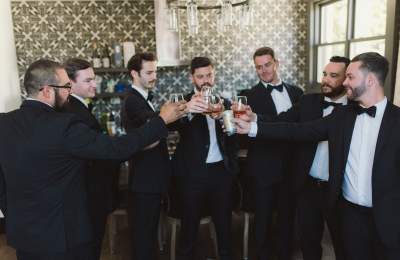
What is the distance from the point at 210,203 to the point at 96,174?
912 millimetres

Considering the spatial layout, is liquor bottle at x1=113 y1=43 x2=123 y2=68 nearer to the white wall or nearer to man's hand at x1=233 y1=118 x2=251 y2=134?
the white wall

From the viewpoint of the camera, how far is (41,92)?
6.49 feet

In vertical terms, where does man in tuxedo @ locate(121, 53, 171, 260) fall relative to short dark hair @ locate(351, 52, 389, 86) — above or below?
below

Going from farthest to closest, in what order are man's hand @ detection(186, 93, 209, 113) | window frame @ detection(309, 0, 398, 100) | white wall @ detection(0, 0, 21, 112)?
white wall @ detection(0, 0, 21, 112) < window frame @ detection(309, 0, 398, 100) < man's hand @ detection(186, 93, 209, 113)

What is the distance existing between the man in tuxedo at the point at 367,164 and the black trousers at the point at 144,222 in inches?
48.8

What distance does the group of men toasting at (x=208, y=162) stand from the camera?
76.9 inches

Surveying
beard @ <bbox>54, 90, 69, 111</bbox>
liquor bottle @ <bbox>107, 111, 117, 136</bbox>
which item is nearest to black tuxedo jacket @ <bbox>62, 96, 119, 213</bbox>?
beard @ <bbox>54, 90, 69, 111</bbox>

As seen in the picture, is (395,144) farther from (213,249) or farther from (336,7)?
(336,7)

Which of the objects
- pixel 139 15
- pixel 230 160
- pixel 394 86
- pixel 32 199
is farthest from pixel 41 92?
pixel 139 15

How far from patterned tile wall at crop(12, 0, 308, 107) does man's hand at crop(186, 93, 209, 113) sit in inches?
128

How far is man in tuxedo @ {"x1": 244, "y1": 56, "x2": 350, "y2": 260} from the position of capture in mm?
2744

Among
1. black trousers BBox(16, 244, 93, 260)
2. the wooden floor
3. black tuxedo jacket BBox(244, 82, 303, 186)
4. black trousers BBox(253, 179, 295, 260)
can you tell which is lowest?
the wooden floor

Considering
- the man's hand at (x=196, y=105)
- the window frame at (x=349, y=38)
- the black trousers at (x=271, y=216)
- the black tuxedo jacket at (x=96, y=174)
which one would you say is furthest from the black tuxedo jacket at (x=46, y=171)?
the window frame at (x=349, y=38)

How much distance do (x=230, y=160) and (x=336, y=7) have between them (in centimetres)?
330
